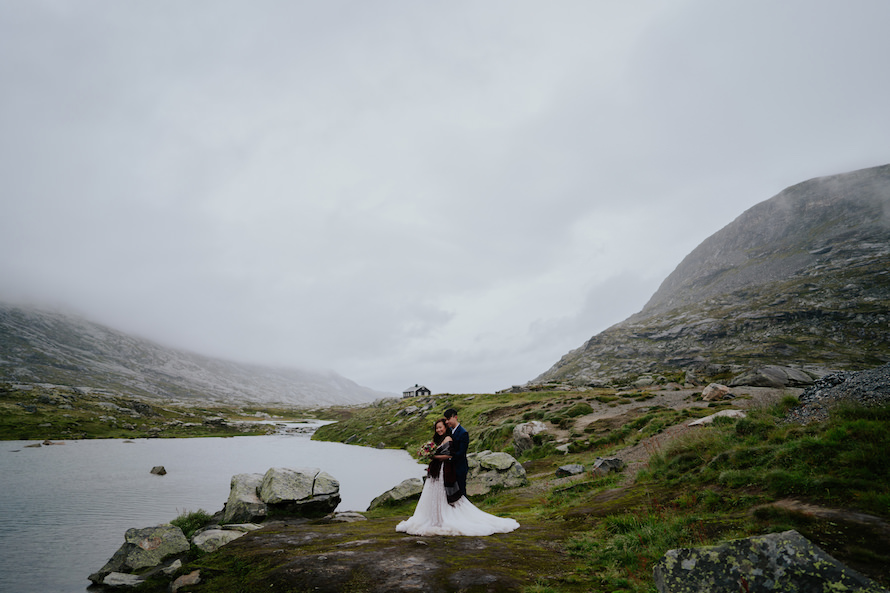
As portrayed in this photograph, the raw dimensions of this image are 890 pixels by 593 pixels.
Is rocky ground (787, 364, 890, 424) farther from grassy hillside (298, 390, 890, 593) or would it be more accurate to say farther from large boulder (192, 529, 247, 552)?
large boulder (192, 529, 247, 552)

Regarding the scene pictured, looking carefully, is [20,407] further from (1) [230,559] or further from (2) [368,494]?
(1) [230,559]

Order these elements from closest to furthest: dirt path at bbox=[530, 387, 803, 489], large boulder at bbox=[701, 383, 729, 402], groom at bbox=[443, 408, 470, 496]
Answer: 1. groom at bbox=[443, 408, 470, 496]
2. dirt path at bbox=[530, 387, 803, 489]
3. large boulder at bbox=[701, 383, 729, 402]

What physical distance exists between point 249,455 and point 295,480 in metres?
45.6

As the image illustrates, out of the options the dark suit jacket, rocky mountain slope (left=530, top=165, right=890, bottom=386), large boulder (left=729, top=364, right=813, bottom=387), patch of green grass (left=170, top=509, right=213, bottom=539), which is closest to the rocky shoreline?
patch of green grass (left=170, top=509, right=213, bottom=539)

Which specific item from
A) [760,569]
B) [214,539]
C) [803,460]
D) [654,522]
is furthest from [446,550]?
[803,460]

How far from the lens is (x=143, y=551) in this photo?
14.3m

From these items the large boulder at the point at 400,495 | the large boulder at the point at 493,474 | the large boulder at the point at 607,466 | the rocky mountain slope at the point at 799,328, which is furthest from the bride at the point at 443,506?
the rocky mountain slope at the point at 799,328

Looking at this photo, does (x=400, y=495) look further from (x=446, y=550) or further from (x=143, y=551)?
(x=446, y=550)

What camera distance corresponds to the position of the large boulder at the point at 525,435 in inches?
1513

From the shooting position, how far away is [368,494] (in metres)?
35.0

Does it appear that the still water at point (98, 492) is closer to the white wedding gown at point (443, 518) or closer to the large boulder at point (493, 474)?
the large boulder at point (493, 474)

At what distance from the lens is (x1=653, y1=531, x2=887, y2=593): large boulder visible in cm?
519

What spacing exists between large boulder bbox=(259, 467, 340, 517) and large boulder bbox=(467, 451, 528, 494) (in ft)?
33.9

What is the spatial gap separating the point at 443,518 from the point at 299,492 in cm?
1159
